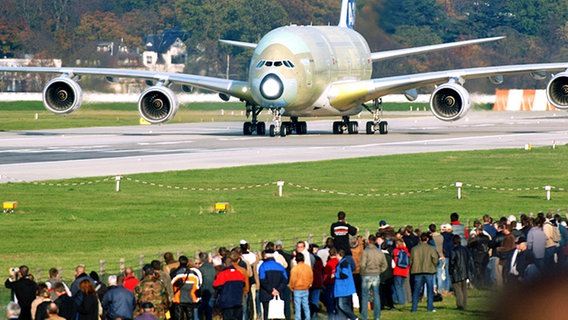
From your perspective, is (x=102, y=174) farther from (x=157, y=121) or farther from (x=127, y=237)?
(x=157, y=121)

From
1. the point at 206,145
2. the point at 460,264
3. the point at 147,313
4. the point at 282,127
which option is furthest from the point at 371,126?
the point at 147,313

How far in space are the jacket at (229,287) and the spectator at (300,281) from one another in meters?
1.63

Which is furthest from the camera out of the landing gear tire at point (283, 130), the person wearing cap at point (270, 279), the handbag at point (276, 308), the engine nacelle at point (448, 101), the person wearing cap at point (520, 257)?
the landing gear tire at point (283, 130)

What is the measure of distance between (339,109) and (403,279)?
46.3 meters

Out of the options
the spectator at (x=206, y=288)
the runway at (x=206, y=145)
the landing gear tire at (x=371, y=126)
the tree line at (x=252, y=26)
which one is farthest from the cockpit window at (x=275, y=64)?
the spectator at (x=206, y=288)

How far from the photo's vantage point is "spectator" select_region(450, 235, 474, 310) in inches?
758

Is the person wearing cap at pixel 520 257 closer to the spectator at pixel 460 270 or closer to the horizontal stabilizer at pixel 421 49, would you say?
the spectator at pixel 460 270

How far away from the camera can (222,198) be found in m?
36.5

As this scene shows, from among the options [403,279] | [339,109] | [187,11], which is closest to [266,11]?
[187,11]

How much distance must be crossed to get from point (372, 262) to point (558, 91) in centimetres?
4543

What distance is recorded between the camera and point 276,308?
55.8 ft

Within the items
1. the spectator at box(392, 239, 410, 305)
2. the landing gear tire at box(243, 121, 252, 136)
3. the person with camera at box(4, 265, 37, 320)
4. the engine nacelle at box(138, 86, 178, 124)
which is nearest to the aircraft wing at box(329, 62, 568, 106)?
the landing gear tire at box(243, 121, 252, 136)

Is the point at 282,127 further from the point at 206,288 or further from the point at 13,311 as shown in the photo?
the point at 13,311

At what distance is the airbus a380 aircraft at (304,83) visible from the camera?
6078 centimetres
